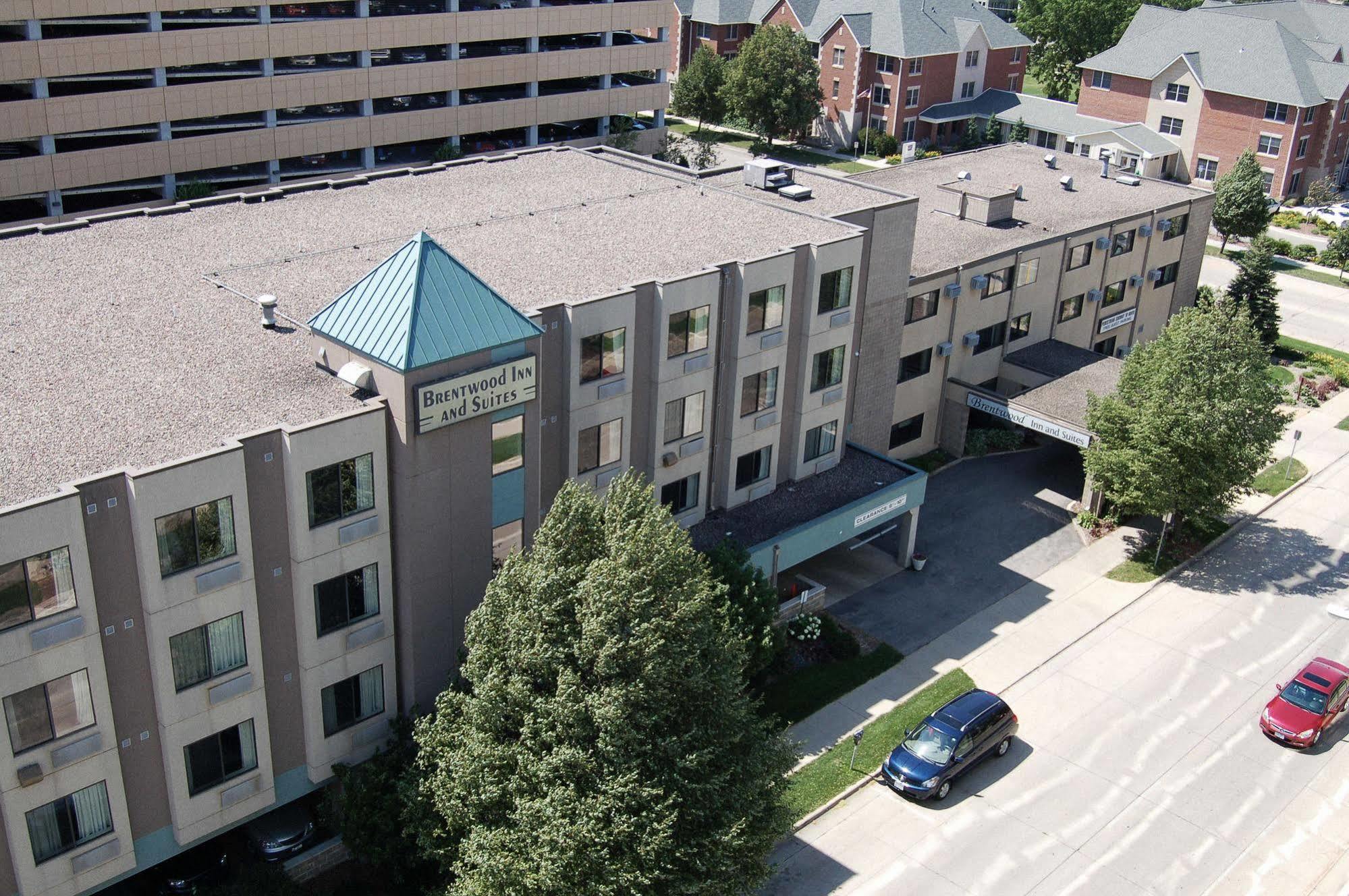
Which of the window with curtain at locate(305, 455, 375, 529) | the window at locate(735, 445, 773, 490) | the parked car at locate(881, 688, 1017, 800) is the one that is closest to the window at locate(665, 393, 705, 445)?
the window at locate(735, 445, 773, 490)

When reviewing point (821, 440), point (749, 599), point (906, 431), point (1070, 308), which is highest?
point (1070, 308)

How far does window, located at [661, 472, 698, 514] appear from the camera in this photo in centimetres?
3969

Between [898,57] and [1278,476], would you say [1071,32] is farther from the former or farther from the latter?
[1278,476]

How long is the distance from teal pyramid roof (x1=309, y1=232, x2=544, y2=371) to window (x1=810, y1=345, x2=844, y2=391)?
1417cm

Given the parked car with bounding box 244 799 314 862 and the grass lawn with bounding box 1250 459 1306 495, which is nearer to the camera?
the parked car with bounding box 244 799 314 862

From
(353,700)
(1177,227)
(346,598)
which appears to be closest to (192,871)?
(353,700)

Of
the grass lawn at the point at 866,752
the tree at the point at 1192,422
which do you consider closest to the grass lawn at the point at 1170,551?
the tree at the point at 1192,422

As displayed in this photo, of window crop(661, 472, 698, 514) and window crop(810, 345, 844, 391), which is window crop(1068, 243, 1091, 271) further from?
window crop(661, 472, 698, 514)

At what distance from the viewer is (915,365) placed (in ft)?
171

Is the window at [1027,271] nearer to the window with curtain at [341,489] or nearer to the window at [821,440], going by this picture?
the window at [821,440]

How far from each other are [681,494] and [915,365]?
1626 cm

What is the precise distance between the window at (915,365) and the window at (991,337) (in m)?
3.45

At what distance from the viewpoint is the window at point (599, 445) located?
36062 millimetres

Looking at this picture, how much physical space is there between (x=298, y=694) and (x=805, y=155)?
285 ft
